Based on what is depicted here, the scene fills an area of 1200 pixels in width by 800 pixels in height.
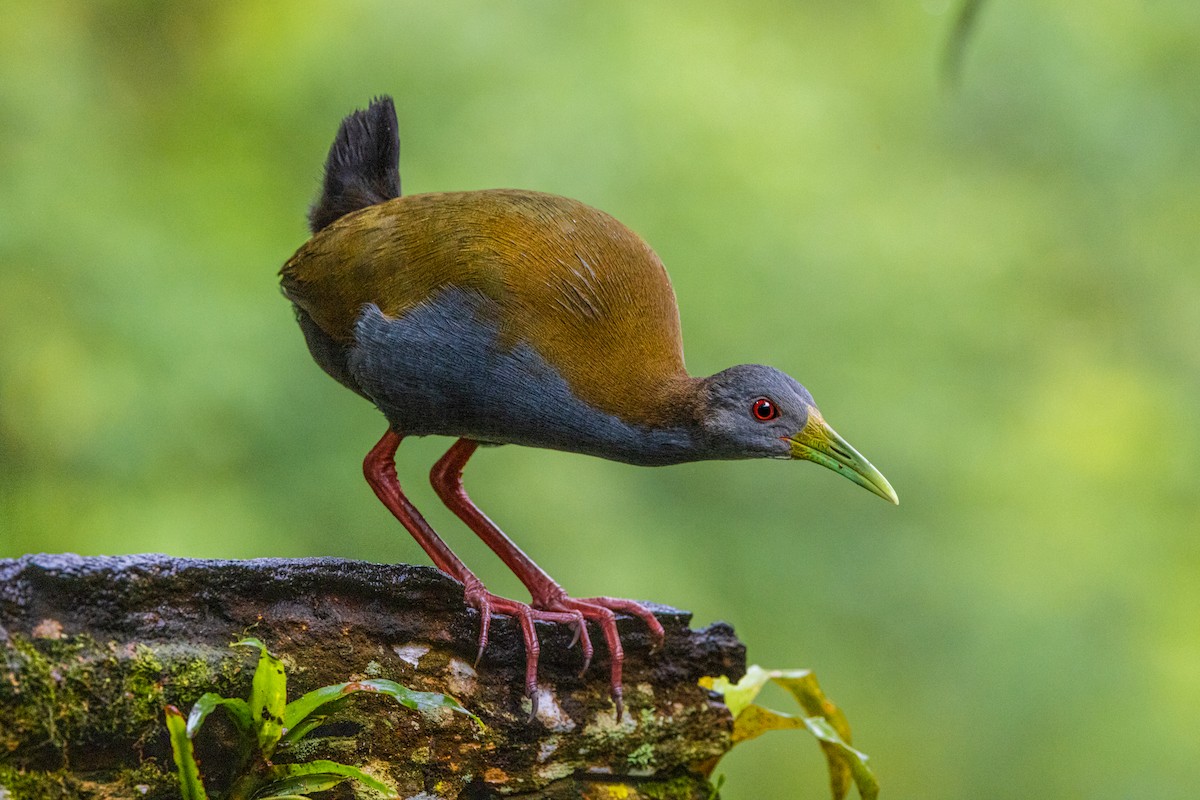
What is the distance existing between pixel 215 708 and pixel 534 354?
3.00 ft

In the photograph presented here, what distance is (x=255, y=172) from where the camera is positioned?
514cm

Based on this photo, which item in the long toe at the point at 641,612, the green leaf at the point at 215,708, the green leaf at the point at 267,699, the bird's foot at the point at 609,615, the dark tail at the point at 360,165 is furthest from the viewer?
the dark tail at the point at 360,165

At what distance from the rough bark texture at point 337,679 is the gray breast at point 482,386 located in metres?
0.35

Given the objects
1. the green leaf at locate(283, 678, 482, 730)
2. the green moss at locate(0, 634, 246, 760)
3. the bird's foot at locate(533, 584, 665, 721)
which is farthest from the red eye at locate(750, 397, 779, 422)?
the green moss at locate(0, 634, 246, 760)

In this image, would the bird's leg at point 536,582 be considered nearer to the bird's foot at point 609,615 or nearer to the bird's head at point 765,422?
the bird's foot at point 609,615

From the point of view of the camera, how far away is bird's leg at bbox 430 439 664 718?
261cm

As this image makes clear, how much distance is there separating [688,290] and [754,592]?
1297 millimetres


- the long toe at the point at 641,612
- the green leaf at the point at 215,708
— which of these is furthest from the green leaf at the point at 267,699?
the long toe at the point at 641,612

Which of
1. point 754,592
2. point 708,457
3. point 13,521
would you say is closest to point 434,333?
point 708,457

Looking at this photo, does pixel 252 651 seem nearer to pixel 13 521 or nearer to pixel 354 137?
pixel 354 137

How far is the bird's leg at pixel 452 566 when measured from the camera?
248cm

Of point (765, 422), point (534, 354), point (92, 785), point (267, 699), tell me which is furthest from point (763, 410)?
point (92, 785)

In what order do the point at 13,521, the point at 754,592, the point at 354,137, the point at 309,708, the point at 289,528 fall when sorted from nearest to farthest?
the point at 309,708 < the point at 354,137 < the point at 13,521 < the point at 289,528 < the point at 754,592

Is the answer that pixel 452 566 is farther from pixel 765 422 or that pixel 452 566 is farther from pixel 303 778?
pixel 765 422
